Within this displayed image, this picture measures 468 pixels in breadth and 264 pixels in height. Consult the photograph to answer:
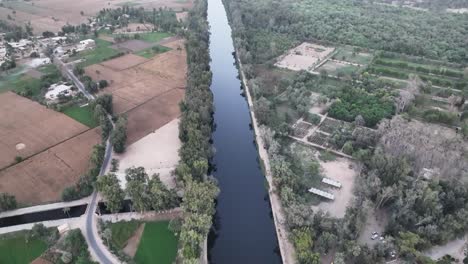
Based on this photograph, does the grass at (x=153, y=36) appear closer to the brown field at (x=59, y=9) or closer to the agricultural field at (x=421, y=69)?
the brown field at (x=59, y=9)

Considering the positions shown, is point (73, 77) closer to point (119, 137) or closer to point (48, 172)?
point (119, 137)

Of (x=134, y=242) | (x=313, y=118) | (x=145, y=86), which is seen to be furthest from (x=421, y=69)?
(x=134, y=242)

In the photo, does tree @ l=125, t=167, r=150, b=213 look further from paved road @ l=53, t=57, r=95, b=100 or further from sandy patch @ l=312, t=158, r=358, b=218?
paved road @ l=53, t=57, r=95, b=100

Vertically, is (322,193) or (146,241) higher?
(322,193)

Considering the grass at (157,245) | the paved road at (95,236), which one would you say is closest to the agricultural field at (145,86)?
the paved road at (95,236)

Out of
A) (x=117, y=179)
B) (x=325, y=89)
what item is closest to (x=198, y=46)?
(x=325, y=89)

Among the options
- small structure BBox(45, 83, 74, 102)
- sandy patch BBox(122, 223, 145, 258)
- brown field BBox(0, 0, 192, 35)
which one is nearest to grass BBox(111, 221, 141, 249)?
sandy patch BBox(122, 223, 145, 258)

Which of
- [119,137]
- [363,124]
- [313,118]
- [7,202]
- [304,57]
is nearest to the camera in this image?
[7,202]
